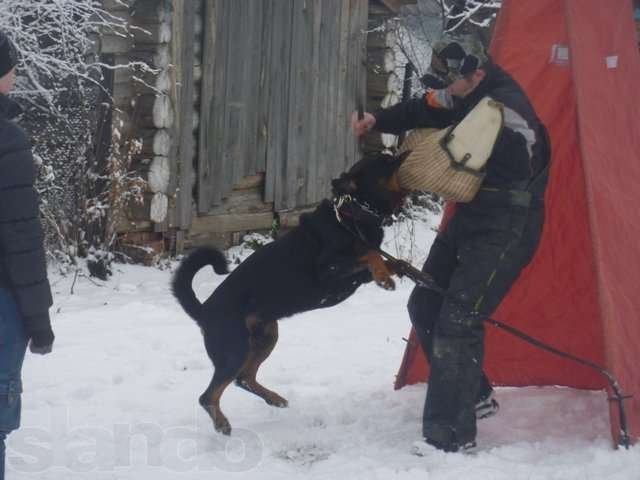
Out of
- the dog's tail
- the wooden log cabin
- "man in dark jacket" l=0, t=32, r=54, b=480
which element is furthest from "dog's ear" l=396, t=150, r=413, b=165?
the wooden log cabin

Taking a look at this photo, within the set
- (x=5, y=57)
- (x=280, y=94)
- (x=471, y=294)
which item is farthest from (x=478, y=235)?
(x=280, y=94)

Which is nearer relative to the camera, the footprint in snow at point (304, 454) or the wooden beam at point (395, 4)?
the footprint in snow at point (304, 454)

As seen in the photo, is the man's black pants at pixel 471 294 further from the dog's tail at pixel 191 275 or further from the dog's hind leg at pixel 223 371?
the dog's tail at pixel 191 275

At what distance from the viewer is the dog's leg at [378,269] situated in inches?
175

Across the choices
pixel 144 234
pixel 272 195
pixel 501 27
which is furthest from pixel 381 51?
pixel 501 27

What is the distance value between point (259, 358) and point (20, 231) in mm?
1976

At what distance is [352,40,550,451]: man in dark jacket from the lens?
13.7 feet

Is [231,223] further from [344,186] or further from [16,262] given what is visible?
[16,262]

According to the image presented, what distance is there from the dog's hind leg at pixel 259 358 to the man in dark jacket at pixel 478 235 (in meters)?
0.88

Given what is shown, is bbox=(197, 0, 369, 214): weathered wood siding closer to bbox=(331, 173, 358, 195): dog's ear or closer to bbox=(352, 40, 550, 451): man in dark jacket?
bbox=(331, 173, 358, 195): dog's ear

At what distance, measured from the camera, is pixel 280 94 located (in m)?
A: 10.3

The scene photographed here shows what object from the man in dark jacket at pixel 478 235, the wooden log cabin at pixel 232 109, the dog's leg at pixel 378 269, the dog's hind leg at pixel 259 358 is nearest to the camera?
the man in dark jacket at pixel 478 235

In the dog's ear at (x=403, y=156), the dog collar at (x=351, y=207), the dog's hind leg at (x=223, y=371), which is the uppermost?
the dog's ear at (x=403, y=156)

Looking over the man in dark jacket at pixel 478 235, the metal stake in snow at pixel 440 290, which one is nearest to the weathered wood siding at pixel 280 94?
the metal stake in snow at pixel 440 290
